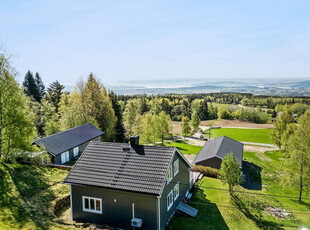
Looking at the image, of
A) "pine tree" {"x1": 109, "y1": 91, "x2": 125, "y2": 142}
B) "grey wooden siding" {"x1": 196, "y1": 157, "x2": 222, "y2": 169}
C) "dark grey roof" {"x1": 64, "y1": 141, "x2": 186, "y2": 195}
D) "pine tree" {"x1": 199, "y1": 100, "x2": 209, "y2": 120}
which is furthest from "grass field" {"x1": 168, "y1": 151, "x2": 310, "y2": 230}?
"pine tree" {"x1": 199, "y1": 100, "x2": 209, "y2": 120}

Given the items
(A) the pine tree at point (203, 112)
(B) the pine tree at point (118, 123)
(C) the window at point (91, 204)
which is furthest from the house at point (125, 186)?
(A) the pine tree at point (203, 112)

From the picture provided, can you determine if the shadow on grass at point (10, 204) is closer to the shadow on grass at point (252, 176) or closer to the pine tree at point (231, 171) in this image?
the pine tree at point (231, 171)

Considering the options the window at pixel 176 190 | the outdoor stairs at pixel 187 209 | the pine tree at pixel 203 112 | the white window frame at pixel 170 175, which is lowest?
the pine tree at pixel 203 112

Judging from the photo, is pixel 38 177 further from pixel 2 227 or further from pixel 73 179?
pixel 2 227

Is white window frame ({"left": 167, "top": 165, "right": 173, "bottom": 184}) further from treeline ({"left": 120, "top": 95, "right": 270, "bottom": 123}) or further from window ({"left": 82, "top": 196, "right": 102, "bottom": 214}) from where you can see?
treeline ({"left": 120, "top": 95, "right": 270, "bottom": 123})

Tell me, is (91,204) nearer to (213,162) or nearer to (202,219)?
(202,219)

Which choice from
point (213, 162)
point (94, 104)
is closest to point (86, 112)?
point (94, 104)
